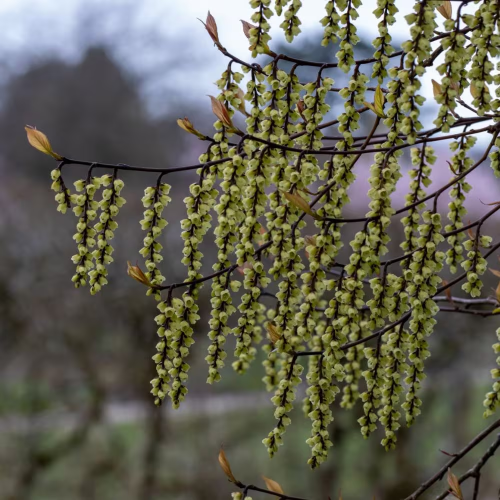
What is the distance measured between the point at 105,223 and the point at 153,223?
0.25ft

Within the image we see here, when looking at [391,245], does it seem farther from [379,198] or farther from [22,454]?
[379,198]

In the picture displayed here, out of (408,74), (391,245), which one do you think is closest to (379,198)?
(408,74)

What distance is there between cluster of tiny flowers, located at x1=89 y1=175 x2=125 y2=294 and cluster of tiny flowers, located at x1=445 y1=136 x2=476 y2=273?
1.82 feet

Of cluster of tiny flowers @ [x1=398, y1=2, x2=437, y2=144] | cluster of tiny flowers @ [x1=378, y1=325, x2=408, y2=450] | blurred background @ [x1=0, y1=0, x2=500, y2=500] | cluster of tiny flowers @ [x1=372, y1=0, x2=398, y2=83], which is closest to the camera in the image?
cluster of tiny flowers @ [x1=398, y1=2, x2=437, y2=144]

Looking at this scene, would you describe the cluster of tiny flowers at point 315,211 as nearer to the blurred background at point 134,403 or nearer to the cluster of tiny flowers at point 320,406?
the cluster of tiny flowers at point 320,406

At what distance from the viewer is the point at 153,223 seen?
1065mm

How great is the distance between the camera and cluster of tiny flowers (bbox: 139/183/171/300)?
1043mm

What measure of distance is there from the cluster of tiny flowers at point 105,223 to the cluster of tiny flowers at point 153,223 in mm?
45

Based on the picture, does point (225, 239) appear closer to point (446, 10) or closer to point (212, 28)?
point (212, 28)

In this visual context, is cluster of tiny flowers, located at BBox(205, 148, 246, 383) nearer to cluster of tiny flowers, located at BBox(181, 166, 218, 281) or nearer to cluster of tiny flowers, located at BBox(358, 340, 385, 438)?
cluster of tiny flowers, located at BBox(181, 166, 218, 281)

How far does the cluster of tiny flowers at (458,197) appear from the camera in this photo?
Result: 114 centimetres

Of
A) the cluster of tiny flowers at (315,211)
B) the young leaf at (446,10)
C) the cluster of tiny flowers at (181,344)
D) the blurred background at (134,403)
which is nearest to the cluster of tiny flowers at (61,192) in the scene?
the cluster of tiny flowers at (315,211)

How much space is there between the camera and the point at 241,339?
110 cm

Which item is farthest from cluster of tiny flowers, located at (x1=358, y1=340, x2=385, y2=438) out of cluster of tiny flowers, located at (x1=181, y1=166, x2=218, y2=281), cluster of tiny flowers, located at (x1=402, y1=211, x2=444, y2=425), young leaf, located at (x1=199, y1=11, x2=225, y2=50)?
young leaf, located at (x1=199, y1=11, x2=225, y2=50)
